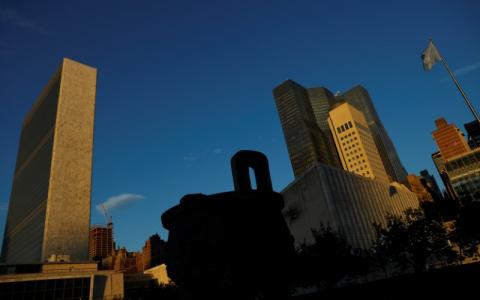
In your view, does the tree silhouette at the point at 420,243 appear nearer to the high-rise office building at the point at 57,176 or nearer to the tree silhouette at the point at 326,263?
the tree silhouette at the point at 326,263

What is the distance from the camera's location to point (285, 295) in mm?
7562

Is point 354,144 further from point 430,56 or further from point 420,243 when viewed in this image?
point 430,56

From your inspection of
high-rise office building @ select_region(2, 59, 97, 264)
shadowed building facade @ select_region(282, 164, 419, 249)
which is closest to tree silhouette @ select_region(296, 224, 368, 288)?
shadowed building facade @ select_region(282, 164, 419, 249)

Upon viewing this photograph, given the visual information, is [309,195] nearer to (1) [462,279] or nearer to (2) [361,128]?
(1) [462,279]

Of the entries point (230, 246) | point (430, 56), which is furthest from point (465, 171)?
point (230, 246)

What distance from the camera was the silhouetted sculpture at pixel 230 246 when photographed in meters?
7.25

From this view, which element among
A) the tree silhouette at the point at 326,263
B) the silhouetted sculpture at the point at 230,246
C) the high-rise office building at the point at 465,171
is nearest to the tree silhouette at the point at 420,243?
the tree silhouette at the point at 326,263

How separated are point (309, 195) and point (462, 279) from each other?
62313mm

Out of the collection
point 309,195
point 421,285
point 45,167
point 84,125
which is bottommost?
point 421,285

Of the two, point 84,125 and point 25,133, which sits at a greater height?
point 25,133

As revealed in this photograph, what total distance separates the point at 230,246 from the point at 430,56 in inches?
1069

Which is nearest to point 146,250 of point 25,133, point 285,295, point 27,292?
point 25,133

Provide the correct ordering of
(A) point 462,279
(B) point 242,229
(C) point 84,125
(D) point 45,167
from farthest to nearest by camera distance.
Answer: (C) point 84,125
(D) point 45,167
(A) point 462,279
(B) point 242,229

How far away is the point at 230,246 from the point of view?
7363 mm
